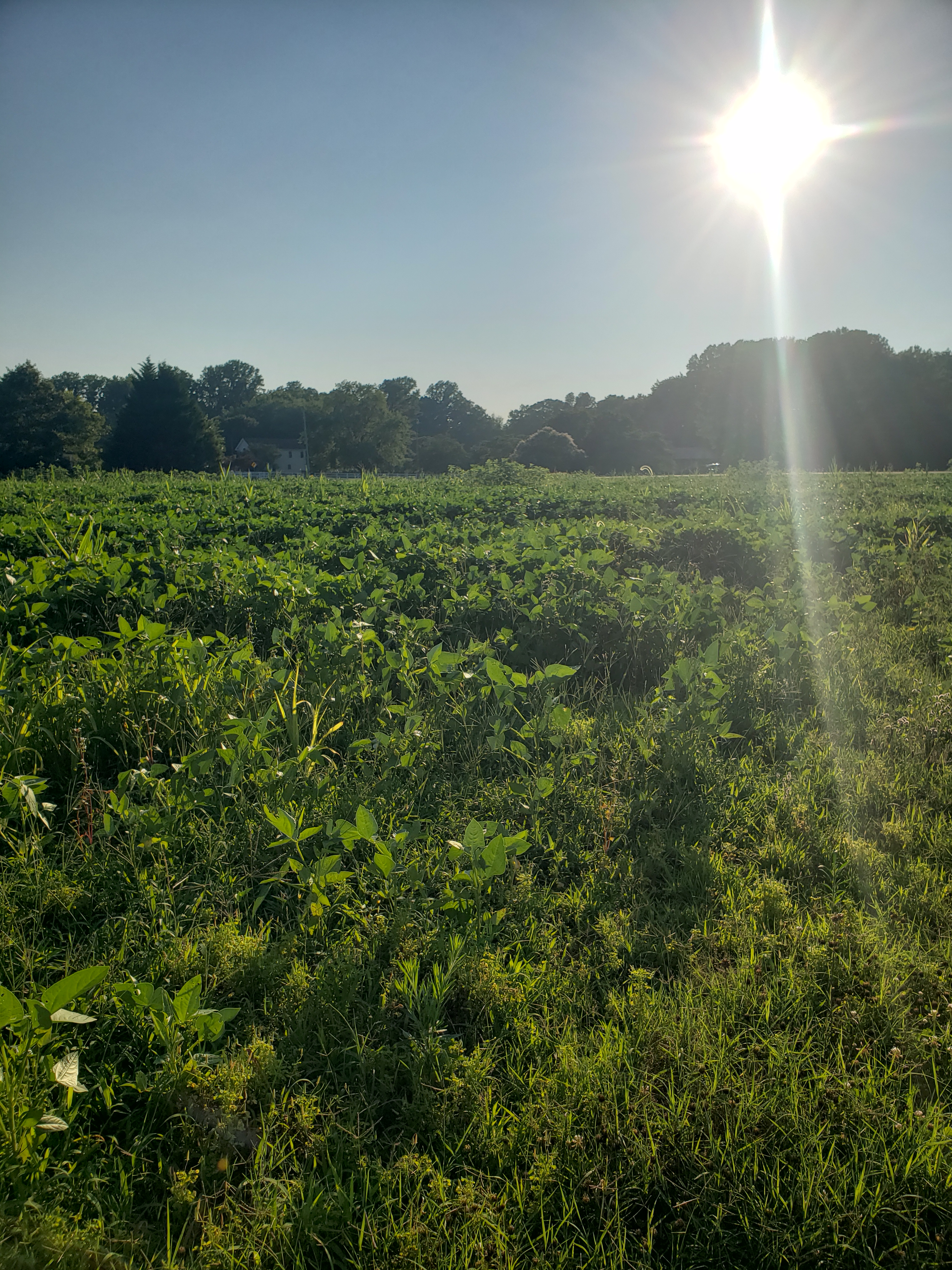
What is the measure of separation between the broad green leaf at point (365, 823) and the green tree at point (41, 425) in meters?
46.2

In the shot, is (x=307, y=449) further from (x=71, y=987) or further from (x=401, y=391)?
(x=71, y=987)

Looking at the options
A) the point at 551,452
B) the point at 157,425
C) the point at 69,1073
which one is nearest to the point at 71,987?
the point at 69,1073

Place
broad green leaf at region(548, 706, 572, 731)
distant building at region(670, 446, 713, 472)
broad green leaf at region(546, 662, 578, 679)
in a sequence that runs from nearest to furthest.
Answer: broad green leaf at region(548, 706, 572, 731), broad green leaf at region(546, 662, 578, 679), distant building at region(670, 446, 713, 472)

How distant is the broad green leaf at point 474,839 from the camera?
6.70ft

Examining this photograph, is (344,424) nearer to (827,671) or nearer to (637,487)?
(637,487)

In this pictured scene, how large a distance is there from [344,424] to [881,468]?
46652 mm

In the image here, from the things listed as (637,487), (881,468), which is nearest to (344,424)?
(881,468)

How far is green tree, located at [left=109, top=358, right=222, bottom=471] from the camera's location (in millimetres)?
44594

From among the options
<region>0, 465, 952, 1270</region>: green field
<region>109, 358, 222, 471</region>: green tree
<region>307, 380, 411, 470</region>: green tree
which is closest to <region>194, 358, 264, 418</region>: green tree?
<region>307, 380, 411, 470</region>: green tree

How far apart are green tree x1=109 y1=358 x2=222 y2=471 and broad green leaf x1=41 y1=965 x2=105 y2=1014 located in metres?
48.3

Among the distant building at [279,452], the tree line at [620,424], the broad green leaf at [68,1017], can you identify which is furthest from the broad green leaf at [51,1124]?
the distant building at [279,452]

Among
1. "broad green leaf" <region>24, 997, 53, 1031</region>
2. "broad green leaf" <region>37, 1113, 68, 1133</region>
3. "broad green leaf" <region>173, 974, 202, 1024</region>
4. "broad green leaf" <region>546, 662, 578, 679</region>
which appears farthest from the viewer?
"broad green leaf" <region>546, 662, 578, 679</region>

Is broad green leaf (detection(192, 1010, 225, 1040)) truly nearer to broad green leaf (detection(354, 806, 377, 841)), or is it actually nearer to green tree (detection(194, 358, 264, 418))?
broad green leaf (detection(354, 806, 377, 841))

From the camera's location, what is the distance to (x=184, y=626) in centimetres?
427
